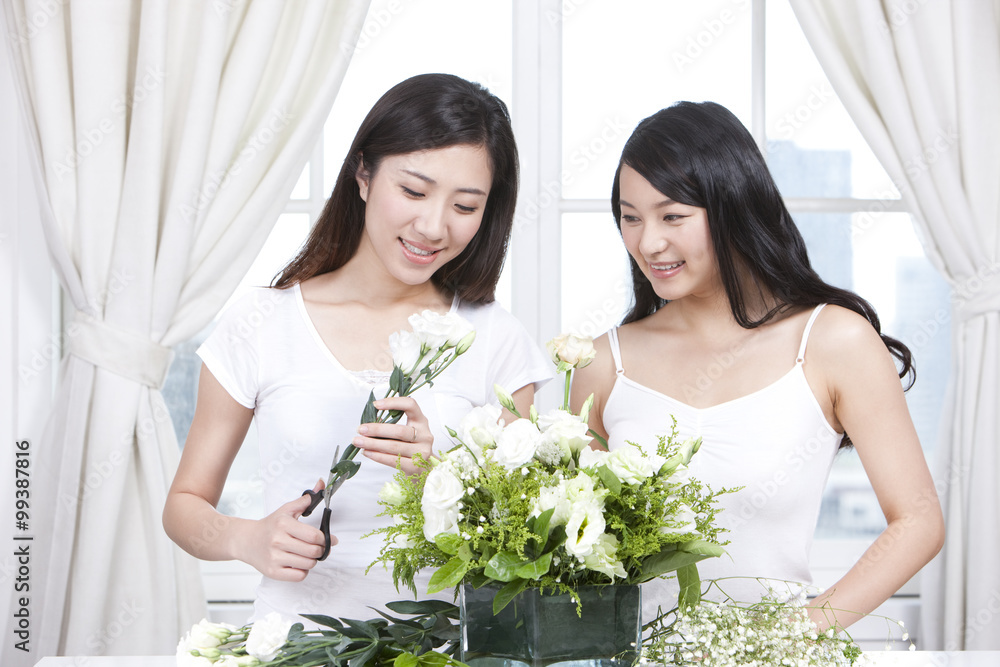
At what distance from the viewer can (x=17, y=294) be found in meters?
2.46

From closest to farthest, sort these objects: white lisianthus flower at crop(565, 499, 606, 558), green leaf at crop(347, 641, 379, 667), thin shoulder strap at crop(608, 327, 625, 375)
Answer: white lisianthus flower at crop(565, 499, 606, 558)
green leaf at crop(347, 641, 379, 667)
thin shoulder strap at crop(608, 327, 625, 375)

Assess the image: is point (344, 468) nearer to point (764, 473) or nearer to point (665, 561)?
point (665, 561)

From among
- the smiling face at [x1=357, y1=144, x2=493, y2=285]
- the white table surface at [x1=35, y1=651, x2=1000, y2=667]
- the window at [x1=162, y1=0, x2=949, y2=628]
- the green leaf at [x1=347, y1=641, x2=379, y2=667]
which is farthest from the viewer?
the window at [x1=162, y1=0, x2=949, y2=628]

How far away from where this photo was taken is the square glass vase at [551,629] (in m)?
0.87

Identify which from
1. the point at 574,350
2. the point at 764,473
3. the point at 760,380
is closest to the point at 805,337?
the point at 760,380

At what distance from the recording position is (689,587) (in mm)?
963

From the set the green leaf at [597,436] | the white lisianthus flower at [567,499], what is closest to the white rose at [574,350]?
the green leaf at [597,436]

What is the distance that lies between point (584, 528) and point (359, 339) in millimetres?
812

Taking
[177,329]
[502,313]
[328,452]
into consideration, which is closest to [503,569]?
[328,452]

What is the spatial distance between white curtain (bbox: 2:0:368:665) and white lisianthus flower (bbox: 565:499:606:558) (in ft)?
5.85

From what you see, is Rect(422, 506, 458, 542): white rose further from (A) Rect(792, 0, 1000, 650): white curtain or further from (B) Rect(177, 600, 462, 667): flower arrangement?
(A) Rect(792, 0, 1000, 650): white curtain

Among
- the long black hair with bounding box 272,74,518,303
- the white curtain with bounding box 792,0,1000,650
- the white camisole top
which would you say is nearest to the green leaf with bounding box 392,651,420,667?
the white camisole top

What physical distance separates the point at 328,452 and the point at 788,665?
2.83 feet

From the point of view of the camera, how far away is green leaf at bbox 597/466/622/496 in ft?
2.85
